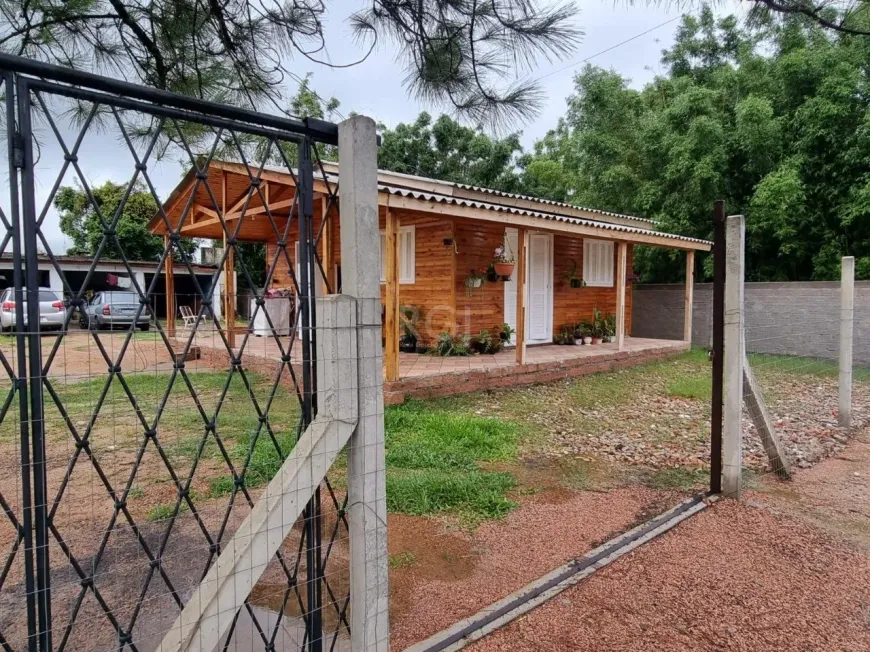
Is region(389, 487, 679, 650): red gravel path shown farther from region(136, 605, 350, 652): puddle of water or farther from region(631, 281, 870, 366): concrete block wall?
region(631, 281, 870, 366): concrete block wall

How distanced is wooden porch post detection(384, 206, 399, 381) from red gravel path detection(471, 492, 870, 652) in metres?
3.88

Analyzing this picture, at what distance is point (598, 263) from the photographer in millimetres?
11461

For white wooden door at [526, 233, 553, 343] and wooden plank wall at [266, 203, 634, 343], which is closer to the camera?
wooden plank wall at [266, 203, 634, 343]

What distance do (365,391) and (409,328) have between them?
7.51 metres

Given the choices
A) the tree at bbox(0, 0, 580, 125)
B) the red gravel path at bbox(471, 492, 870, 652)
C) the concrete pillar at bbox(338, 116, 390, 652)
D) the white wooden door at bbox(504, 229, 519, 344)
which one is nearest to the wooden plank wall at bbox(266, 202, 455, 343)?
the white wooden door at bbox(504, 229, 519, 344)

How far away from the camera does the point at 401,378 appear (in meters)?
6.50

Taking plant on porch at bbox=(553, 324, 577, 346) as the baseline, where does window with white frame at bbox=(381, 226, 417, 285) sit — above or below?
above

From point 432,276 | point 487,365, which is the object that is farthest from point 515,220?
point 487,365

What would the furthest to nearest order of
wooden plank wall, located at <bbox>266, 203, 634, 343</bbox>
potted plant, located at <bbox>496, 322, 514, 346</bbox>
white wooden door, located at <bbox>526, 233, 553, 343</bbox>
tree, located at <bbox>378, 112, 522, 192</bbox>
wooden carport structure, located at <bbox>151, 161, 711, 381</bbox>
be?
1. tree, located at <bbox>378, 112, 522, 192</bbox>
2. white wooden door, located at <bbox>526, 233, 553, 343</bbox>
3. potted plant, located at <bbox>496, 322, 514, 346</bbox>
4. wooden plank wall, located at <bbox>266, 203, 634, 343</bbox>
5. wooden carport structure, located at <bbox>151, 161, 711, 381</bbox>

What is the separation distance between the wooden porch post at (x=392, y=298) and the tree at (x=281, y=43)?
9.67 ft

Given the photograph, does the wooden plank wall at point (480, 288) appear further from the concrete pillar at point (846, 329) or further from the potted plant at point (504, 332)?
the concrete pillar at point (846, 329)

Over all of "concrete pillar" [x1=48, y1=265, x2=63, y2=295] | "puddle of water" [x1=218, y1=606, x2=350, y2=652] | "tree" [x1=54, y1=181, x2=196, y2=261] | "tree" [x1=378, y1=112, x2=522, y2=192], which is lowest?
"puddle of water" [x1=218, y1=606, x2=350, y2=652]

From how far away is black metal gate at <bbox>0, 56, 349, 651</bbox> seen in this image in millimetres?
1167

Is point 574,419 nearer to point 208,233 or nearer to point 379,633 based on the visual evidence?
point 379,633
